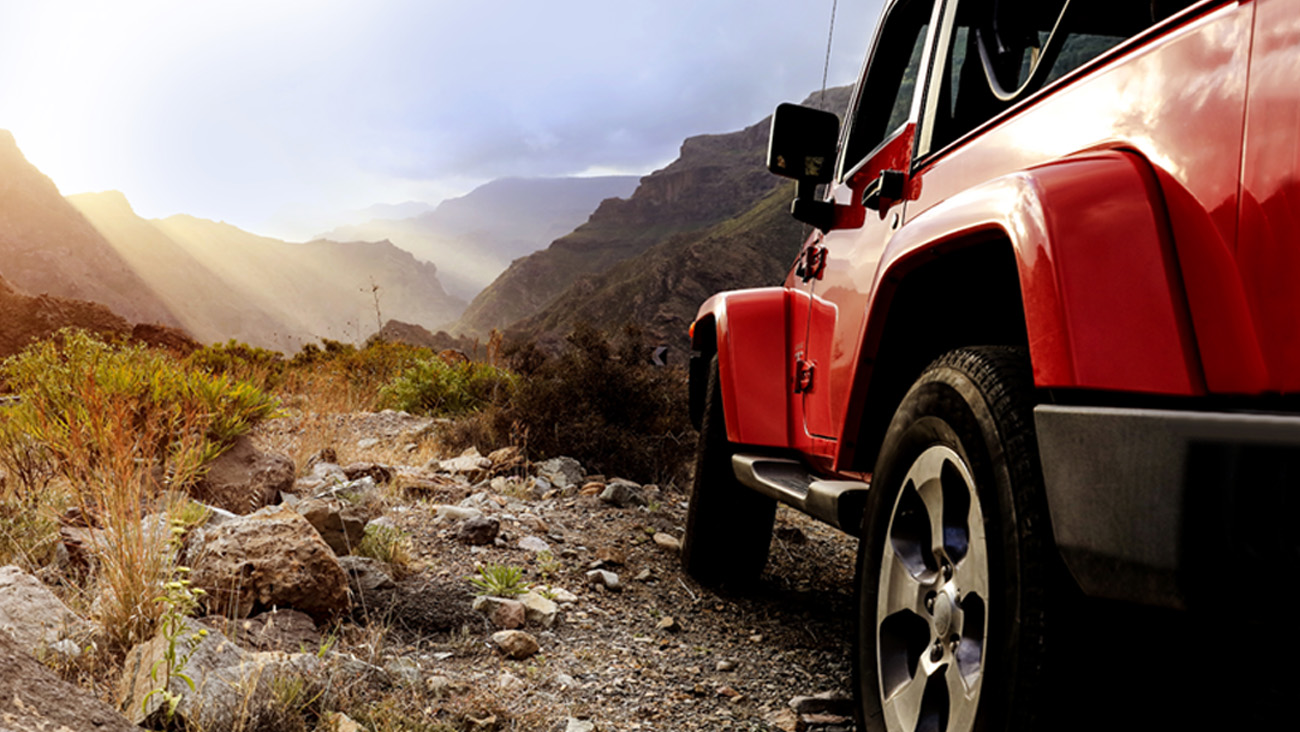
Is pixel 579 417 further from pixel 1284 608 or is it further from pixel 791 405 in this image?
pixel 1284 608

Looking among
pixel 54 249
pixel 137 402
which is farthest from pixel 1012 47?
pixel 54 249

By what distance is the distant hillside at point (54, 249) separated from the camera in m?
75.5

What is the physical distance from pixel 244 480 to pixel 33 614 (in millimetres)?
2233

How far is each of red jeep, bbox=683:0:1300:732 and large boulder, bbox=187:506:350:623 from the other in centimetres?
175

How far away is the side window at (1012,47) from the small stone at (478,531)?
9.32ft

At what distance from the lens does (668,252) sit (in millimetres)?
59188

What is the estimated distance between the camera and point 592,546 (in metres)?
4.36

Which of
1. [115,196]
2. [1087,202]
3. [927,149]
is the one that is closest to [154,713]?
[1087,202]

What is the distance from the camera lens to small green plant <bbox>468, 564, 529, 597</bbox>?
11.0 feet

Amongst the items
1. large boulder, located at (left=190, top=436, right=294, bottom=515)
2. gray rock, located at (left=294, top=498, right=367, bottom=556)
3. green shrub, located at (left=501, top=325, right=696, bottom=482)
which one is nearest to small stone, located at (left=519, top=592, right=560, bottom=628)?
gray rock, located at (left=294, top=498, right=367, bottom=556)

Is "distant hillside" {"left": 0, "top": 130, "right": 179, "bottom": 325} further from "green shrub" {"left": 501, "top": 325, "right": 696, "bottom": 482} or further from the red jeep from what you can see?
the red jeep

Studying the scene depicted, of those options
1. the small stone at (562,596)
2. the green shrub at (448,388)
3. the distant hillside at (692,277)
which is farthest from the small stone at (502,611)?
the distant hillside at (692,277)

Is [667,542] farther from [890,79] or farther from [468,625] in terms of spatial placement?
[890,79]

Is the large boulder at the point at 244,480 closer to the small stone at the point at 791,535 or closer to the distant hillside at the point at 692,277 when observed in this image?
the small stone at the point at 791,535
